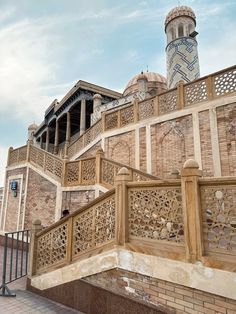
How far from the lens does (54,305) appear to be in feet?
15.7

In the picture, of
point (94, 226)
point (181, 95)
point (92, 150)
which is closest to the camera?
point (94, 226)

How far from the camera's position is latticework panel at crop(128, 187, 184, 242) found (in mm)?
3172

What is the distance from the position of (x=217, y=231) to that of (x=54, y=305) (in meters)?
3.84

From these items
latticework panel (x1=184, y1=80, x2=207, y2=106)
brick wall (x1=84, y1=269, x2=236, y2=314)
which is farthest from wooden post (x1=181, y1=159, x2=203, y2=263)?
latticework panel (x1=184, y1=80, x2=207, y2=106)

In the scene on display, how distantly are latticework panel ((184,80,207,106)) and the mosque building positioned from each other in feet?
0.12

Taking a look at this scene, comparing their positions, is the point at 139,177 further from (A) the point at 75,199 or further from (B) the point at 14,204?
(B) the point at 14,204

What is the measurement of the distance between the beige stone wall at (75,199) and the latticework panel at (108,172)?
2.18ft

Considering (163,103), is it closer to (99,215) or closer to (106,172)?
(106,172)

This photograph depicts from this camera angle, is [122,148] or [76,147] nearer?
[122,148]

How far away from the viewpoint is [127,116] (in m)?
9.94

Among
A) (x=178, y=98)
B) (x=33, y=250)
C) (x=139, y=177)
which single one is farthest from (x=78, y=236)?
(x=178, y=98)

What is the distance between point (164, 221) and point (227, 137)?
4820 mm

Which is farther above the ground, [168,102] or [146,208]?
[168,102]

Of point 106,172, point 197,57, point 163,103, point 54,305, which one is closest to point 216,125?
point 163,103
